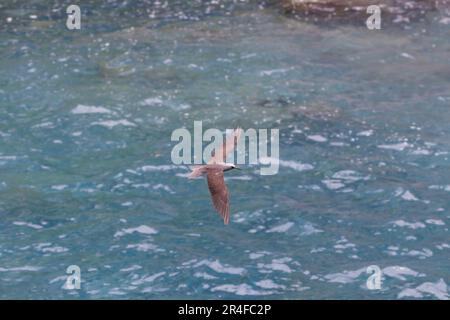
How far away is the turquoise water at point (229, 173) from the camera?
971cm

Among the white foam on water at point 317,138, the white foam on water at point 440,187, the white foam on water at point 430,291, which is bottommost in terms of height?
the white foam on water at point 430,291

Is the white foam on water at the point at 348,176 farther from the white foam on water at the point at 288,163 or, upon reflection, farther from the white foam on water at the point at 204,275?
the white foam on water at the point at 204,275

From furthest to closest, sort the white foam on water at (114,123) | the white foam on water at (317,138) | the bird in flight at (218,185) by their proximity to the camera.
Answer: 1. the white foam on water at (114,123)
2. the white foam on water at (317,138)
3. the bird in flight at (218,185)

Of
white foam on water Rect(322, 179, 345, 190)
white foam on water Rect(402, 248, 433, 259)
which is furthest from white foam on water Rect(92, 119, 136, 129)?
white foam on water Rect(402, 248, 433, 259)

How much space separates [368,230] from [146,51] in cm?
633

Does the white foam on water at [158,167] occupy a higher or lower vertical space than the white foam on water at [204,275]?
higher

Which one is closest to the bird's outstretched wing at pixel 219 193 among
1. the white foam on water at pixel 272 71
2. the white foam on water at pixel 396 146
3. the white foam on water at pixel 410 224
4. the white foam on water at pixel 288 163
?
the white foam on water at pixel 410 224

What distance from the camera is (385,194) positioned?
36.4ft

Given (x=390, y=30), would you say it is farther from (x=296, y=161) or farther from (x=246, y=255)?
(x=246, y=255)

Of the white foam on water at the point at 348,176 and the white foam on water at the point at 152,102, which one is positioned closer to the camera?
the white foam on water at the point at 348,176

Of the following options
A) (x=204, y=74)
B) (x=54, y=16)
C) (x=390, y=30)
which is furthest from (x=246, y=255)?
(x=54, y=16)

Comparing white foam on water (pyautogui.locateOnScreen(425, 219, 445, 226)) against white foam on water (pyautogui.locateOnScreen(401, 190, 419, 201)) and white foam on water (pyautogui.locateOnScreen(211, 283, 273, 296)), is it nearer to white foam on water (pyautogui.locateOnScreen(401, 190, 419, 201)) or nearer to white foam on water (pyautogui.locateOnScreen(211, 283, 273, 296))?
white foam on water (pyautogui.locateOnScreen(401, 190, 419, 201))

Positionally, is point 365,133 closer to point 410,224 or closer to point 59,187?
point 410,224

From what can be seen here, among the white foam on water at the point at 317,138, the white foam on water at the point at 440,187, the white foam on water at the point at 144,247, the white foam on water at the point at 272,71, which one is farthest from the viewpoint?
the white foam on water at the point at 272,71
